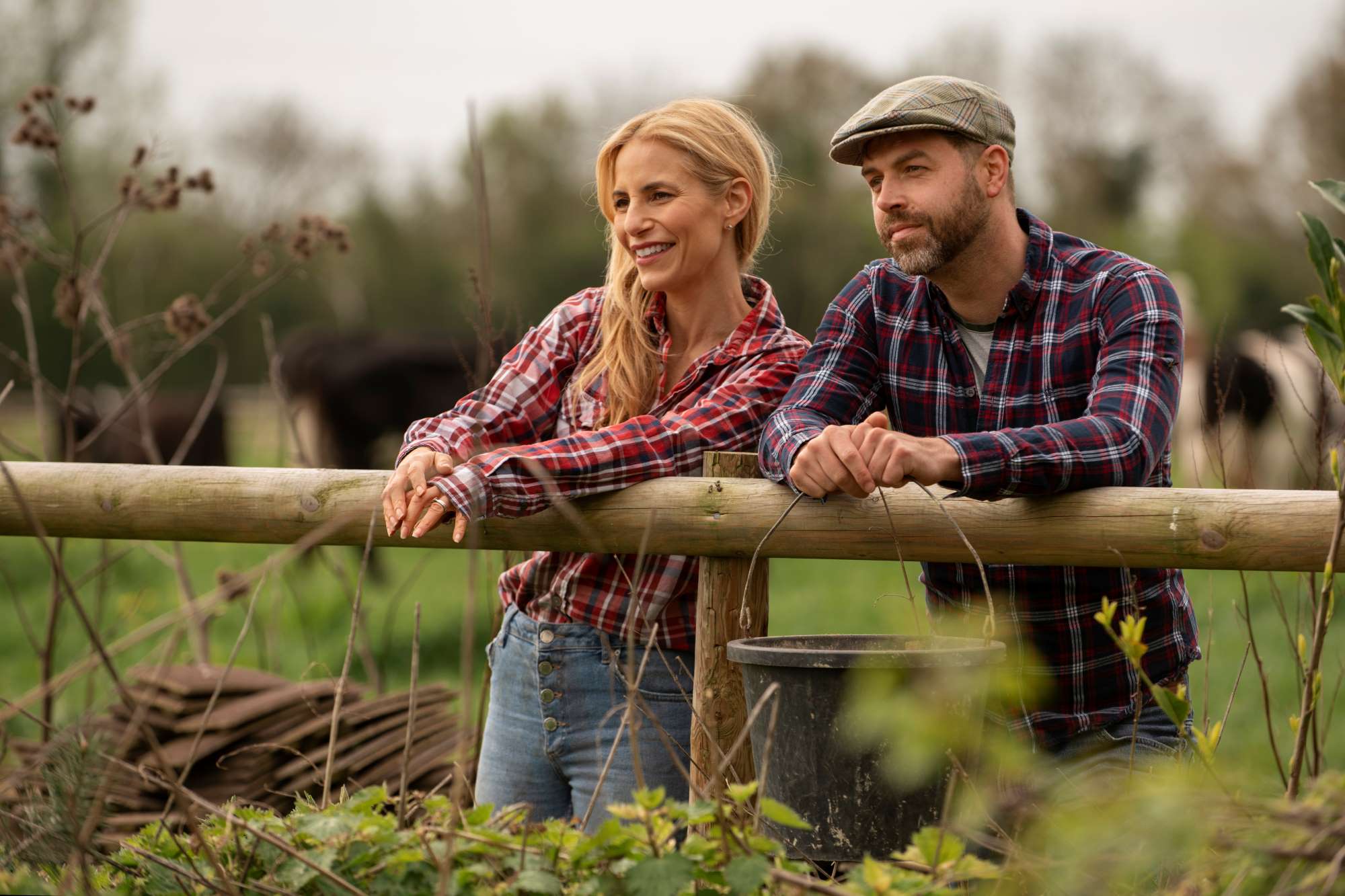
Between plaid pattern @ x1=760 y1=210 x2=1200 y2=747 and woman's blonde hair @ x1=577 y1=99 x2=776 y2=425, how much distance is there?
29 centimetres

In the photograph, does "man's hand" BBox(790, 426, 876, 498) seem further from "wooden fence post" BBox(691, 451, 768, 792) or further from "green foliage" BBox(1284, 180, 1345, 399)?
"green foliage" BBox(1284, 180, 1345, 399)

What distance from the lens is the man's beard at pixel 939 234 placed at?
2328mm

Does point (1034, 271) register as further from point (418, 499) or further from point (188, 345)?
point (188, 345)

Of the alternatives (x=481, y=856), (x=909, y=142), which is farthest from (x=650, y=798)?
(x=909, y=142)

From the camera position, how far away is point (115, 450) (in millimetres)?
13984

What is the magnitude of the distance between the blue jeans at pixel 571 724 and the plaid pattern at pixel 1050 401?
481 mm

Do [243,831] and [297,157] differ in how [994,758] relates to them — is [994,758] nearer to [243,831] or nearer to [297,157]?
[243,831]

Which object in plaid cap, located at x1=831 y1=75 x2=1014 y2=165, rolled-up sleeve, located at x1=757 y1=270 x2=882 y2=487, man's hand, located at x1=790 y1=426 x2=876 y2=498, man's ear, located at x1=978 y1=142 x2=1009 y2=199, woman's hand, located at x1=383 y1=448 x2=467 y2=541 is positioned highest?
plaid cap, located at x1=831 y1=75 x2=1014 y2=165

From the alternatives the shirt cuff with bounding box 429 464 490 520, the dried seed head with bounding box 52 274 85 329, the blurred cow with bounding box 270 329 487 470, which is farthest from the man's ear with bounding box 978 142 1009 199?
the blurred cow with bounding box 270 329 487 470

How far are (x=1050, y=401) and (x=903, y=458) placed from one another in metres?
0.42

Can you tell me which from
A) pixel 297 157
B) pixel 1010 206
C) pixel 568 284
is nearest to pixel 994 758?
pixel 1010 206

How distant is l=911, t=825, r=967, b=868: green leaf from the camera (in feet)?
4.60

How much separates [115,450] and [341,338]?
116 inches

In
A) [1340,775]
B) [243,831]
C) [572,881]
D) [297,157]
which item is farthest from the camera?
[297,157]
